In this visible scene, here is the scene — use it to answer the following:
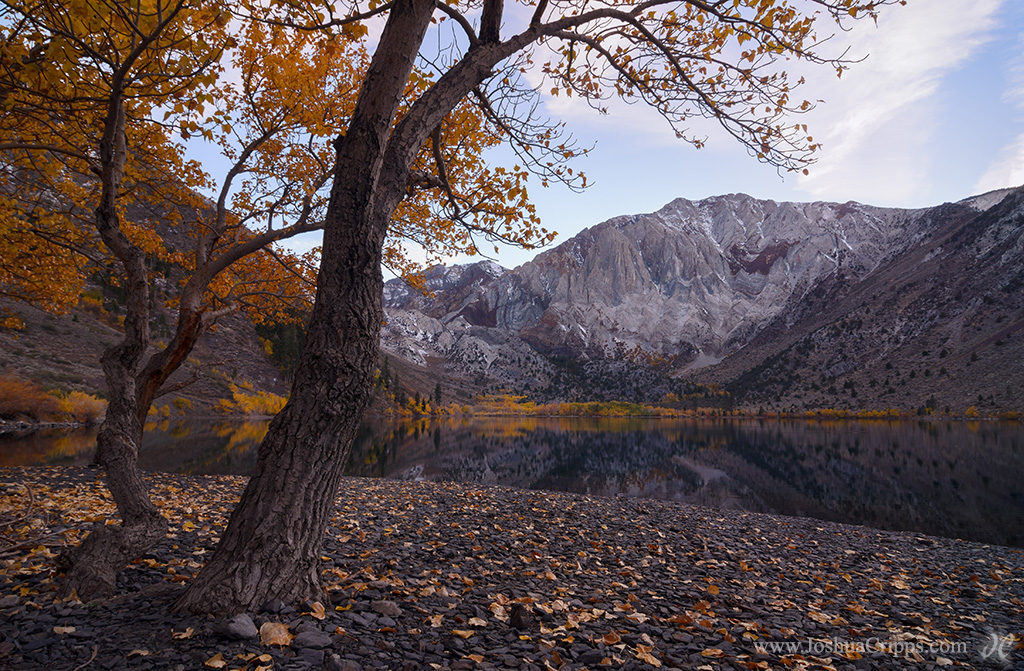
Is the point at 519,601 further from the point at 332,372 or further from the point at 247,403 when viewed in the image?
the point at 247,403

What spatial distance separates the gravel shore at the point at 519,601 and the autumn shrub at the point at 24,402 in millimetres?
28307

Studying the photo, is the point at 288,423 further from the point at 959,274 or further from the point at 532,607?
the point at 959,274

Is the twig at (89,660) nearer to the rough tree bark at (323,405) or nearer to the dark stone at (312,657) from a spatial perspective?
the rough tree bark at (323,405)

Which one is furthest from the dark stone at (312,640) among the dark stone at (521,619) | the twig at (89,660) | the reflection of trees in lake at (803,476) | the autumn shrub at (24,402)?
the autumn shrub at (24,402)

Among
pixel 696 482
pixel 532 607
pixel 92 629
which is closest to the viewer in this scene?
pixel 92 629

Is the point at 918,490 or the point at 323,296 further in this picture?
the point at 918,490

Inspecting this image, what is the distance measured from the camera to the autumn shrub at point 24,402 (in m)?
30.6

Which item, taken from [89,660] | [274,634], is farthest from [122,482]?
[274,634]

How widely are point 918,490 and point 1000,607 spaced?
20285 millimetres

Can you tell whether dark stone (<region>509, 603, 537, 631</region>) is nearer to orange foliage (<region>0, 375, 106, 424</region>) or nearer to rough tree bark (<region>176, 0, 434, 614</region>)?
rough tree bark (<region>176, 0, 434, 614</region>)

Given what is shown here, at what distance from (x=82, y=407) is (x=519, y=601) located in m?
46.1

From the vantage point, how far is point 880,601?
7.17 metres

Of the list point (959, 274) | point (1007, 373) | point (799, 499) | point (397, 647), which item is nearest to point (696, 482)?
point (799, 499)

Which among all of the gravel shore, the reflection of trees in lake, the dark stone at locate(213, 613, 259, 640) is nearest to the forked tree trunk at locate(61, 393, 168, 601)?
the gravel shore
